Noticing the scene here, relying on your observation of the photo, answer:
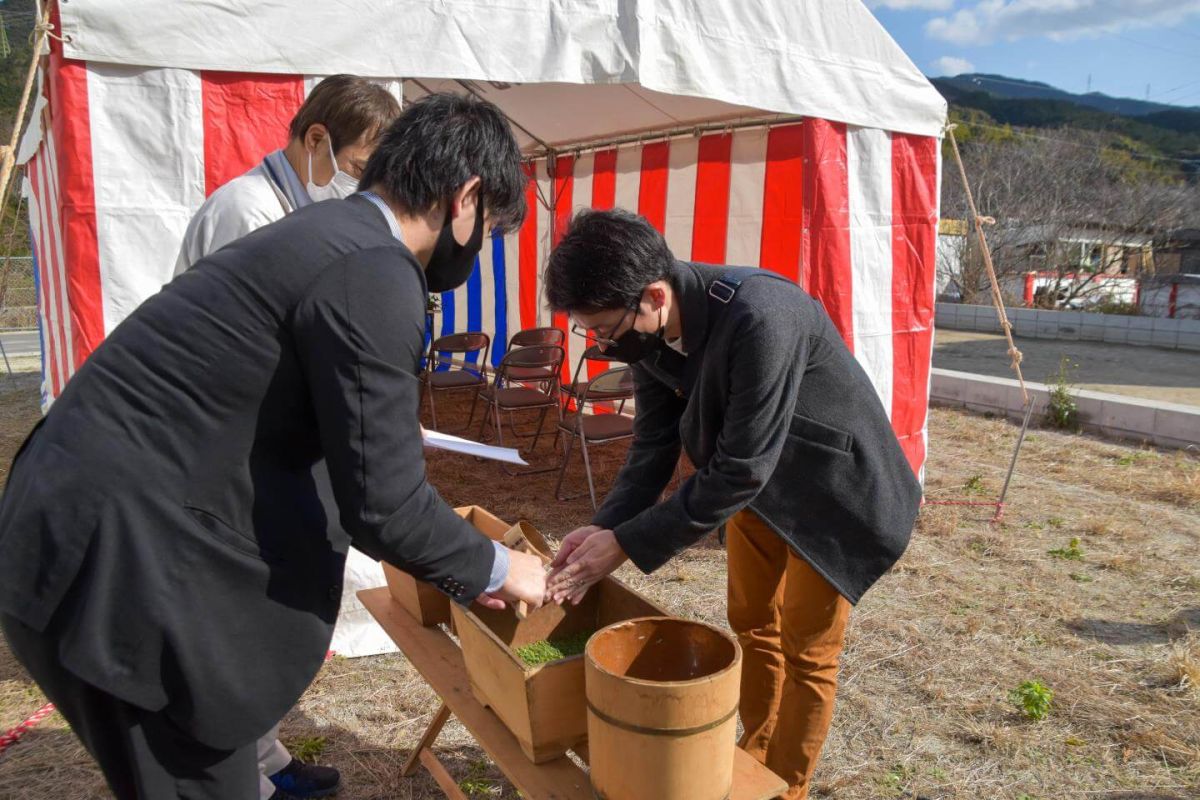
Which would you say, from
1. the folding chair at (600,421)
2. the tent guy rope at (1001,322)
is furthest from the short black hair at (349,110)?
the tent guy rope at (1001,322)

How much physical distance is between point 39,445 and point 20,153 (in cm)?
480

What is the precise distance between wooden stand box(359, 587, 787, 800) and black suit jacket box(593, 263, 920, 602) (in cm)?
39

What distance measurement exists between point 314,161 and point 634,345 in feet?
3.27

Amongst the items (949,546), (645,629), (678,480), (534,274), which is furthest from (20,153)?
(949,546)

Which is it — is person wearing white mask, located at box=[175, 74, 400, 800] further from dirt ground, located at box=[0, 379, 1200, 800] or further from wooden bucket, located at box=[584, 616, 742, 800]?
wooden bucket, located at box=[584, 616, 742, 800]

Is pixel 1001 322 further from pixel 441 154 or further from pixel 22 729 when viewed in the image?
pixel 22 729

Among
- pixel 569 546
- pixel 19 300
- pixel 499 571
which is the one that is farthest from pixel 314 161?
pixel 19 300

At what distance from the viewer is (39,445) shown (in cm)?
105

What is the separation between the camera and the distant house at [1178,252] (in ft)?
61.7

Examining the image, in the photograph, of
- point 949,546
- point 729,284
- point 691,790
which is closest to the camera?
point 691,790

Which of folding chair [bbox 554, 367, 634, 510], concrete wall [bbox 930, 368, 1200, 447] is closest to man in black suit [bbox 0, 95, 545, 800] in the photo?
folding chair [bbox 554, 367, 634, 510]

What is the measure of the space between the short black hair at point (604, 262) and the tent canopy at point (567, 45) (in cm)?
185

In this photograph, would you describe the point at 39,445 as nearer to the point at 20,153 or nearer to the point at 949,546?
the point at 949,546

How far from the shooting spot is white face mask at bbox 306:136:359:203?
1.98 metres
